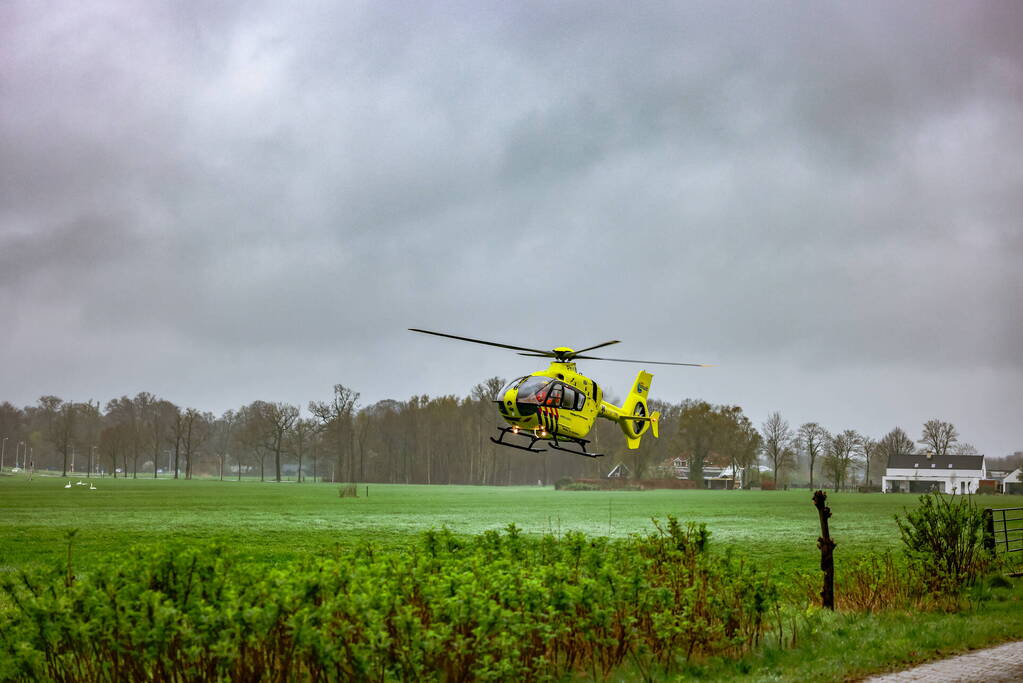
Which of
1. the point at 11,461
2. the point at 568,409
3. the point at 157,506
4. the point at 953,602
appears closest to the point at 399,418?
the point at 157,506

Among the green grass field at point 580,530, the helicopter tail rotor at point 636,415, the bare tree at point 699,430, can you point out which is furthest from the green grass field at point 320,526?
the bare tree at point 699,430

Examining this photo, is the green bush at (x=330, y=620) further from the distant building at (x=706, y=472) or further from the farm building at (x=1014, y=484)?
the farm building at (x=1014, y=484)

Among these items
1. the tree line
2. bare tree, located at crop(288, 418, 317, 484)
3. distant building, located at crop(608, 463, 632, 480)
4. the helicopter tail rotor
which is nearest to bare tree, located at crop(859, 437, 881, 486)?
the tree line

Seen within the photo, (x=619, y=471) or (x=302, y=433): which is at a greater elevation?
(x=302, y=433)

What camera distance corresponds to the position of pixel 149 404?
138500mm

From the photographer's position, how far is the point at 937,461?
13850 centimetres

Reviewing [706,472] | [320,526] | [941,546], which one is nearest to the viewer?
[941,546]

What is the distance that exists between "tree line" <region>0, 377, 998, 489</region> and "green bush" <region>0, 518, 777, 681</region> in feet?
162

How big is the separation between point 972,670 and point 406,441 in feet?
296

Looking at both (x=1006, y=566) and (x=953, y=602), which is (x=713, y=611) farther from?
(x=1006, y=566)

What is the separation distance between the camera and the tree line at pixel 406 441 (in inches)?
3716

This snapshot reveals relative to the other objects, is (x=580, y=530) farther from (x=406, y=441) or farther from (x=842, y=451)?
(x=842, y=451)

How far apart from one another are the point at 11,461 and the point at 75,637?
594 ft

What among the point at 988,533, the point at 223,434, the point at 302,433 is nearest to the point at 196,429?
the point at 223,434
